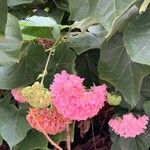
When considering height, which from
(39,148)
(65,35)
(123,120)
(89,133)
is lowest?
(89,133)

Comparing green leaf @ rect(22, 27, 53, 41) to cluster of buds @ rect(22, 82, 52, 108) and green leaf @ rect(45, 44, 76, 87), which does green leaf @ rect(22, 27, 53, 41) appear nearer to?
green leaf @ rect(45, 44, 76, 87)

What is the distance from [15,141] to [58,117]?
15 centimetres

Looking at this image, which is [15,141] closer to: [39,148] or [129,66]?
[39,148]

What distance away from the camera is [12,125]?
1147 millimetres

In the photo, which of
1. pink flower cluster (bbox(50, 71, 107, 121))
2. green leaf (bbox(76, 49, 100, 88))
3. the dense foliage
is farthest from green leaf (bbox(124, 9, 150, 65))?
green leaf (bbox(76, 49, 100, 88))

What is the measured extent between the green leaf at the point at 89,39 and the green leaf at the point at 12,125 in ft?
0.70

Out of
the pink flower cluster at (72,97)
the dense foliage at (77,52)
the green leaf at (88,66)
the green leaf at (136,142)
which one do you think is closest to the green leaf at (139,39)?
the dense foliage at (77,52)

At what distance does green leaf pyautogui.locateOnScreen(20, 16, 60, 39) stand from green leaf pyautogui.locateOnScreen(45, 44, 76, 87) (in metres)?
0.03

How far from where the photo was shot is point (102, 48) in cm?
103

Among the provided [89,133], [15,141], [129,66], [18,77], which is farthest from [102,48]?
[89,133]

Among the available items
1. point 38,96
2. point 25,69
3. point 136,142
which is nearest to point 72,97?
point 38,96

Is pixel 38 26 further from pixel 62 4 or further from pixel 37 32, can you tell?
pixel 62 4

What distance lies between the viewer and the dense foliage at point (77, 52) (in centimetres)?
91

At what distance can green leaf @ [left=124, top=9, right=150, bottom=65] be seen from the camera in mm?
893
